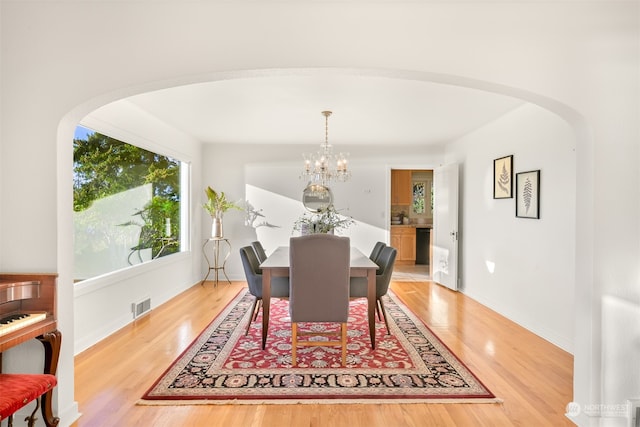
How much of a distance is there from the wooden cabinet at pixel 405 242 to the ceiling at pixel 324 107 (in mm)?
3251

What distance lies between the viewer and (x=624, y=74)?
2201mm

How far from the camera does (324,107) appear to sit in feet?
14.2

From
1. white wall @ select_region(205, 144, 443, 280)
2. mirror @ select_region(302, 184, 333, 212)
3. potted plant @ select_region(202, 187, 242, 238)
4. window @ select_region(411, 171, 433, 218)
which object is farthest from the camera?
window @ select_region(411, 171, 433, 218)

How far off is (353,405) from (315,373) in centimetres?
51

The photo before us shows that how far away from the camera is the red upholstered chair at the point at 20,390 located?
1631mm

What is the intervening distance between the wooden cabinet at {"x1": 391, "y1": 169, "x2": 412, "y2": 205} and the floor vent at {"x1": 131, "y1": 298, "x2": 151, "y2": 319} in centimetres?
627

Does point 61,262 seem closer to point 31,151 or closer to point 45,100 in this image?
point 31,151

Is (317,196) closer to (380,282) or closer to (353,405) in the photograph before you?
(380,282)

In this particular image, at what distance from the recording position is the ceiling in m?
3.59

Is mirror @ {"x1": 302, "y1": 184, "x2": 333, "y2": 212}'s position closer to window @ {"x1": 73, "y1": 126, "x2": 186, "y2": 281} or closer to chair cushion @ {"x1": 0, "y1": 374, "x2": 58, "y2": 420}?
window @ {"x1": 73, "y1": 126, "x2": 186, "y2": 281}

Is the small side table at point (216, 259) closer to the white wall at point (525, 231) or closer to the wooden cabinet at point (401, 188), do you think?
the white wall at point (525, 231)

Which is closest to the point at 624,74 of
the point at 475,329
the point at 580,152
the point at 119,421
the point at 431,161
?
the point at 580,152

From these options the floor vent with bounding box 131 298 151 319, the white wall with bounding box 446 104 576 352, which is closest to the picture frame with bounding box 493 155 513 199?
the white wall with bounding box 446 104 576 352

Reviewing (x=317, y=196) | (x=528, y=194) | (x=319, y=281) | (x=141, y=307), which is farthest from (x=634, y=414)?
(x=141, y=307)
